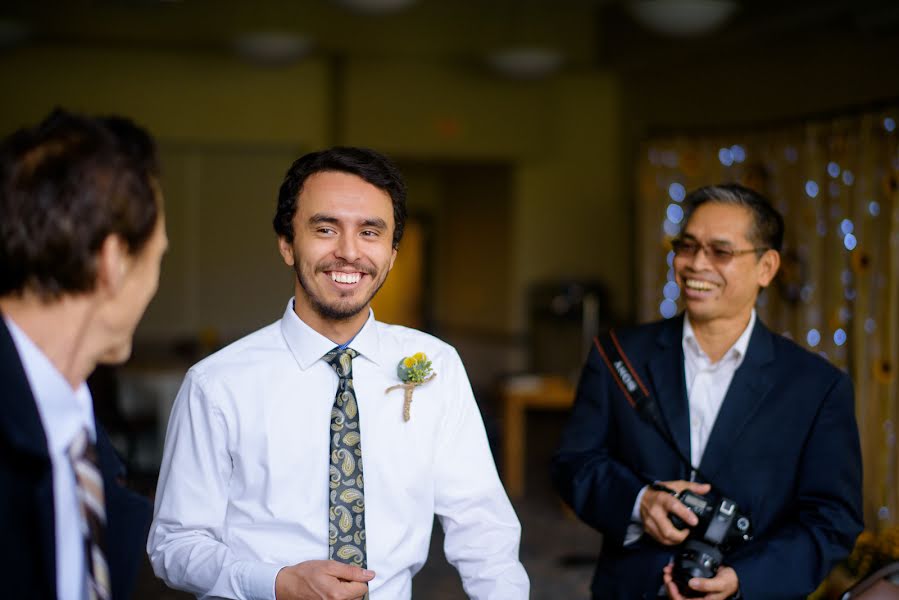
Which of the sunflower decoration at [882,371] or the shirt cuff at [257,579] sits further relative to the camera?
→ the sunflower decoration at [882,371]

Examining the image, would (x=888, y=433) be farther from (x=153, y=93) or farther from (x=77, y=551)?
(x=153, y=93)

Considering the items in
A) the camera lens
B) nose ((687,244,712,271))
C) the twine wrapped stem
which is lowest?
the camera lens

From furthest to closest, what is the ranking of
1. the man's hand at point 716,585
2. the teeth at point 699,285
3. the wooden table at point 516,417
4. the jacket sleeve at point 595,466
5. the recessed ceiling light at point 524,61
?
1. the recessed ceiling light at point 524,61
2. the wooden table at point 516,417
3. the teeth at point 699,285
4. the jacket sleeve at point 595,466
5. the man's hand at point 716,585

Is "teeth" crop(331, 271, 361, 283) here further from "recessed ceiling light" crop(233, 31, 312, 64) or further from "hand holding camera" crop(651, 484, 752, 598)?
"recessed ceiling light" crop(233, 31, 312, 64)

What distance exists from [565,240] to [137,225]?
8.99m

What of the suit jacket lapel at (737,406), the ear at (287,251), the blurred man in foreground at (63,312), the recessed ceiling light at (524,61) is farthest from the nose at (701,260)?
the recessed ceiling light at (524,61)

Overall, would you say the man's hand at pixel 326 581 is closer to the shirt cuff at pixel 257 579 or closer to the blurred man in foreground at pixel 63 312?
the shirt cuff at pixel 257 579

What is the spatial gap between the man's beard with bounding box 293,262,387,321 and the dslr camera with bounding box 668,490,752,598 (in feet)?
2.97

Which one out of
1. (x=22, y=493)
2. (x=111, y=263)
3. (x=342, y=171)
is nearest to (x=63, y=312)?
(x=111, y=263)

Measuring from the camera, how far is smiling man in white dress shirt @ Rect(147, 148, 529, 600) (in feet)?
6.25

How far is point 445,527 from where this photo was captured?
2.11 m

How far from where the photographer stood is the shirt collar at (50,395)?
4.05ft

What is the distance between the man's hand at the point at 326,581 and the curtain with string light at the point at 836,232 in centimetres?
413

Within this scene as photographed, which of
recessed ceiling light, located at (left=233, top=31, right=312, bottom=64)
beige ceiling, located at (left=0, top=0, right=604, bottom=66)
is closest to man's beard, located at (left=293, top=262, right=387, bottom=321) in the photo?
recessed ceiling light, located at (left=233, top=31, right=312, bottom=64)
